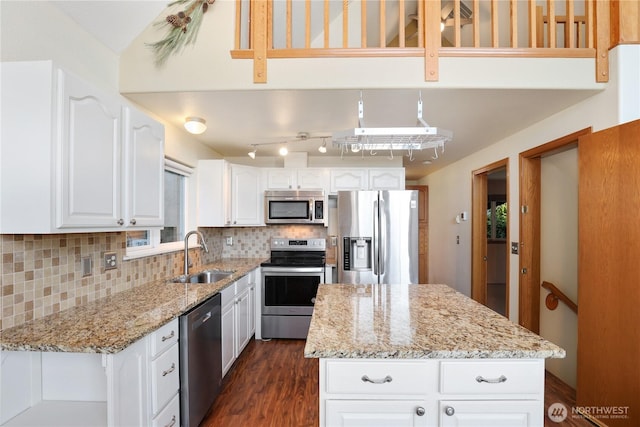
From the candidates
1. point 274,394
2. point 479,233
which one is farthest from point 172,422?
point 479,233

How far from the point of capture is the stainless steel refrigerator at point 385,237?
321 cm

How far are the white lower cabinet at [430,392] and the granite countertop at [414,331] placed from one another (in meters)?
0.06

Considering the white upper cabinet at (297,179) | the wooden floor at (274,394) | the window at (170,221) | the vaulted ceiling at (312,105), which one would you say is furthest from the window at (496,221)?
the window at (170,221)

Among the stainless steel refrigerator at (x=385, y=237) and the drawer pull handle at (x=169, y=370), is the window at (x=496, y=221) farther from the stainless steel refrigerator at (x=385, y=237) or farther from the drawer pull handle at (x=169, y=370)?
the drawer pull handle at (x=169, y=370)

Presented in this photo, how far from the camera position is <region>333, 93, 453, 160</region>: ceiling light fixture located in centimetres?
158

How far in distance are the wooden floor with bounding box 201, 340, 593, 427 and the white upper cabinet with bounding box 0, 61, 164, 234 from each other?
1.55 m

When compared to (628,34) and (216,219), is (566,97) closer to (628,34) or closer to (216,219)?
(628,34)

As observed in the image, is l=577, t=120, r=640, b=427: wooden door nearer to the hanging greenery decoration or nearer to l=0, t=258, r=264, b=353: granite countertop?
l=0, t=258, r=264, b=353: granite countertop

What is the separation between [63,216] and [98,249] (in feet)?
2.25

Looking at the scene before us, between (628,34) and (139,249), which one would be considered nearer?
(628,34)

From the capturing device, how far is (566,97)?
83.0 inches

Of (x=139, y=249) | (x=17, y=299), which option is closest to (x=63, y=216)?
(x=17, y=299)

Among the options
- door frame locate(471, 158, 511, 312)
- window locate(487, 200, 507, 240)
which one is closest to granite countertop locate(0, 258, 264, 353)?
door frame locate(471, 158, 511, 312)

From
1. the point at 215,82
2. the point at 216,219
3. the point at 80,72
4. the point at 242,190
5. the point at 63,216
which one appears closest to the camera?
the point at 63,216
